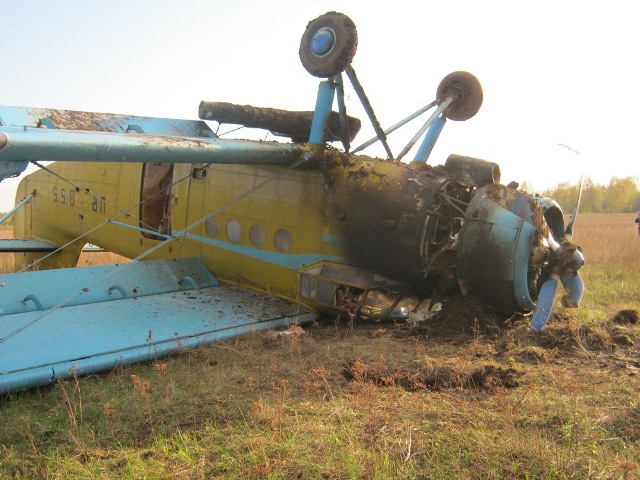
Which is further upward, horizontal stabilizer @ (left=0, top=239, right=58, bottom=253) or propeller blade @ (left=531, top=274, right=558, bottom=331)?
propeller blade @ (left=531, top=274, right=558, bottom=331)

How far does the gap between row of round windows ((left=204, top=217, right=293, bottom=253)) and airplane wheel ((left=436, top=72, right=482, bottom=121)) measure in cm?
336

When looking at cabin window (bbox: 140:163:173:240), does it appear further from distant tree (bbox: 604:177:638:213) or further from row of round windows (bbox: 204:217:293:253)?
distant tree (bbox: 604:177:638:213)

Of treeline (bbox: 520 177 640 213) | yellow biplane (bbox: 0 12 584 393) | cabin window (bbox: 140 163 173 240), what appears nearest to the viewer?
yellow biplane (bbox: 0 12 584 393)

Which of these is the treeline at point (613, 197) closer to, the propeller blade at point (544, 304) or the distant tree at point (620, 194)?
the distant tree at point (620, 194)

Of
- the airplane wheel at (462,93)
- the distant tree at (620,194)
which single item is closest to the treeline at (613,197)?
the distant tree at (620,194)

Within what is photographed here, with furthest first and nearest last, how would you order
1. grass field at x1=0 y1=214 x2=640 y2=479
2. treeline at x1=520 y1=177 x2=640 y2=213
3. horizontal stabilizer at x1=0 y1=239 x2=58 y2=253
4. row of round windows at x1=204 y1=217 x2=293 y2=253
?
treeline at x1=520 y1=177 x2=640 y2=213
horizontal stabilizer at x1=0 y1=239 x2=58 y2=253
row of round windows at x1=204 y1=217 x2=293 y2=253
grass field at x1=0 y1=214 x2=640 y2=479

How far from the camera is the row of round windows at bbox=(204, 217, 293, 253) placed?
25.3 feet

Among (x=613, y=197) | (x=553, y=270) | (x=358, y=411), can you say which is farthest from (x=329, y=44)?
(x=613, y=197)

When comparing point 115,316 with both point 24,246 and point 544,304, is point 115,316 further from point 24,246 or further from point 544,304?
point 24,246

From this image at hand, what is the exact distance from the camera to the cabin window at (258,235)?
7.94 meters

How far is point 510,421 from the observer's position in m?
4.15

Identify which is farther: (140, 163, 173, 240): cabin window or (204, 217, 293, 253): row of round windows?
(140, 163, 173, 240): cabin window

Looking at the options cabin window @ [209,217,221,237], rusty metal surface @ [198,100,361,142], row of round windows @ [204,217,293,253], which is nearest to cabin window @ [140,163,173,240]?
cabin window @ [209,217,221,237]

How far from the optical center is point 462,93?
9.25m
